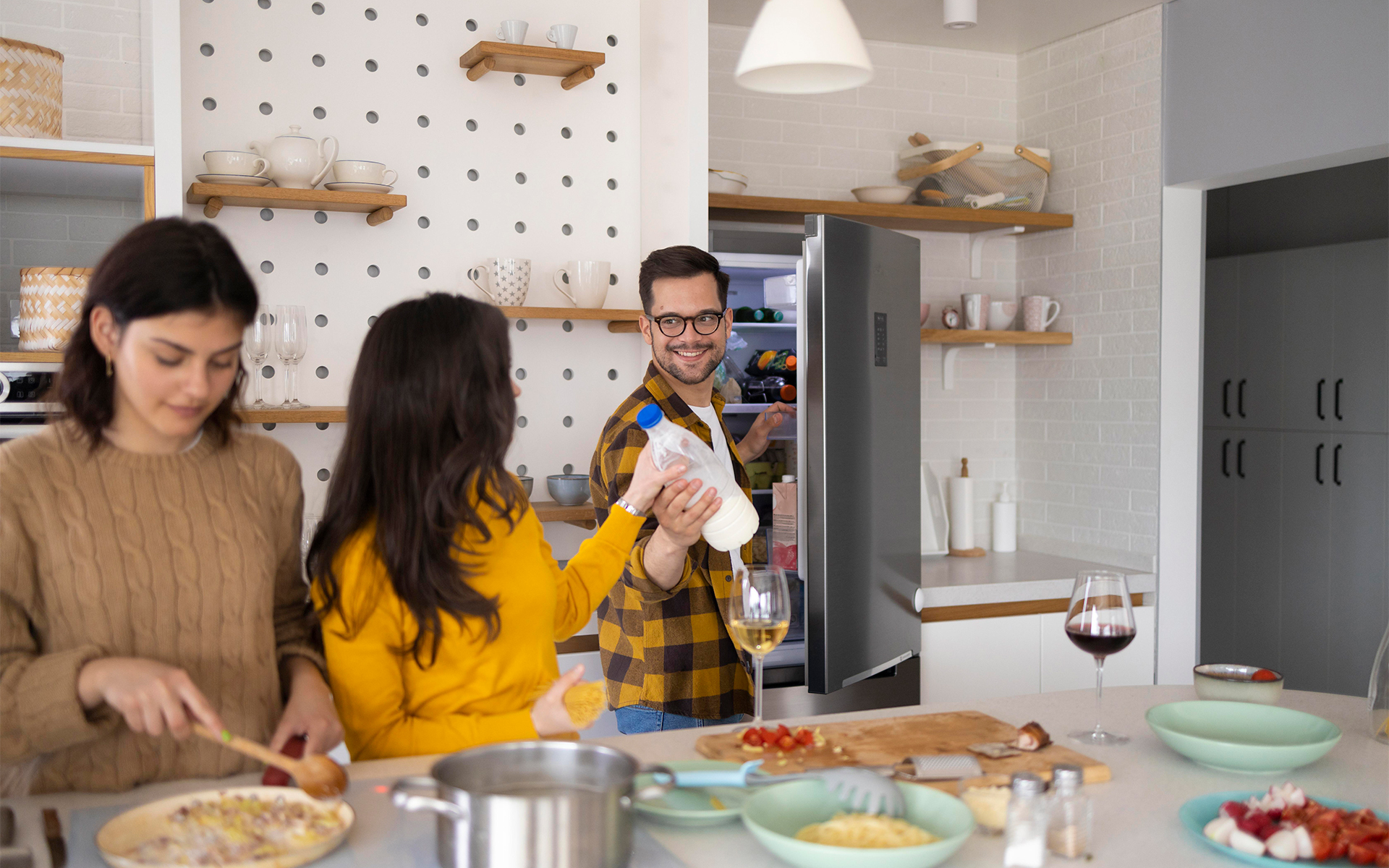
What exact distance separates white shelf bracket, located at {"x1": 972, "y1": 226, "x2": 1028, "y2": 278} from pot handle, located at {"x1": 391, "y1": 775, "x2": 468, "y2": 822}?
131 inches

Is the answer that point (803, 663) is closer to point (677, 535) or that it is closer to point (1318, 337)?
point (677, 535)

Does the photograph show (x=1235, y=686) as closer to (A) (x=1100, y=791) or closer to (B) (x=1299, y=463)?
(A) (x=1100, y=791)

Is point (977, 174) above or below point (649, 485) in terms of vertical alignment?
above

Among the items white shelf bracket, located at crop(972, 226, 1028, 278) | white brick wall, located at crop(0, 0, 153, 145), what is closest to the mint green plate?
white brick wall, located at crop(0, 0, 153, 145)

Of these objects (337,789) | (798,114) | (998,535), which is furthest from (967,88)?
(337,789)

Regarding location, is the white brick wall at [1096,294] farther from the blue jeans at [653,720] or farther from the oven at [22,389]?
the oven at [22,389]

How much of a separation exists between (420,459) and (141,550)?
319 mm

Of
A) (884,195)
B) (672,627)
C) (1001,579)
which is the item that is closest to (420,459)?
(672,627)

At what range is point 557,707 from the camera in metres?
1.27

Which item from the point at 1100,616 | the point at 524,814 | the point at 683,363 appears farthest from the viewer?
the point at 683,363

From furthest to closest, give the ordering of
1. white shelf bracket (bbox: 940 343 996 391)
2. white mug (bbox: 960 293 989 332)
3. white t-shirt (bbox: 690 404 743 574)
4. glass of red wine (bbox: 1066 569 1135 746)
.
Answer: white shelf bracket (bbox: 940 343 996 391), white mug (bbox: 960 293 989 332), white t-shirt (bbox: 690 404 743 574), glass of red wine (bbox: 1066 569 1135 746)

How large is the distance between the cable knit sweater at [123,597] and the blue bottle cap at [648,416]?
0.53 metres

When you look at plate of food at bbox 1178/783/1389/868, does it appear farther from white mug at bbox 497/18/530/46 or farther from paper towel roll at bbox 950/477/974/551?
paper towel roll at bbox 950/477/974/551

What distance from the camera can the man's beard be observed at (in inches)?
92.4
